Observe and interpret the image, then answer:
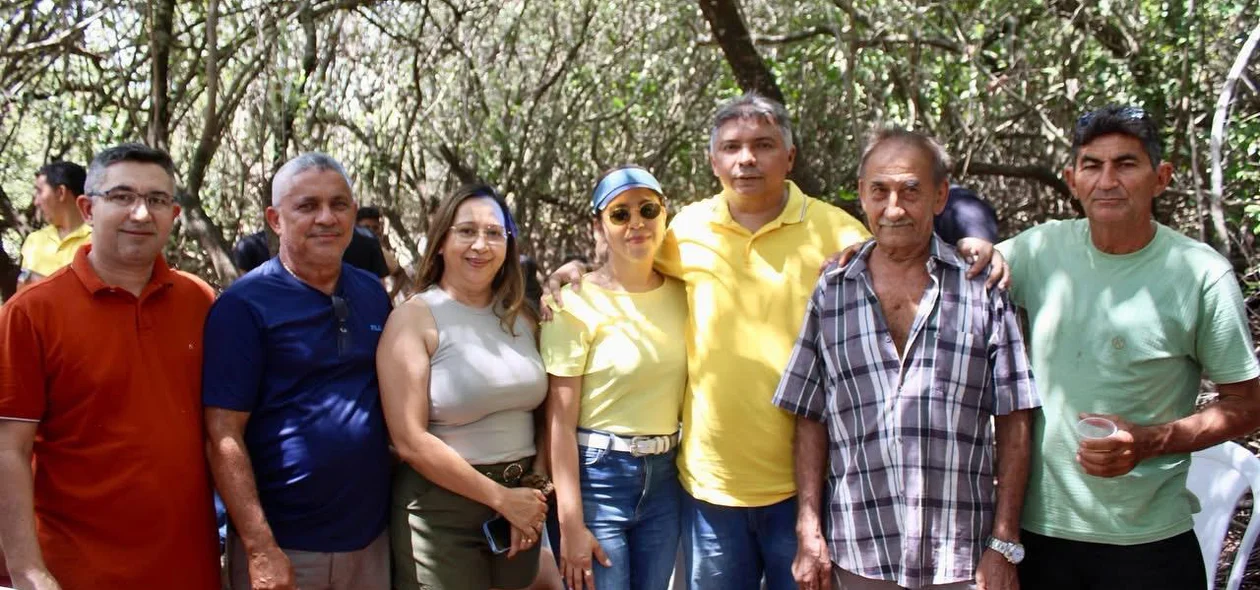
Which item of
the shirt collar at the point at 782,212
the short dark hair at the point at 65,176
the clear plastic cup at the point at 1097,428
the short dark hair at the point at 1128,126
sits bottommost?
→ the clear plastic cup at the point at 1097,428

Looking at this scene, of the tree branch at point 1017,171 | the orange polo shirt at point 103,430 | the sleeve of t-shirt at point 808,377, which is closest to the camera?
the orange polo shirt at point 103,430

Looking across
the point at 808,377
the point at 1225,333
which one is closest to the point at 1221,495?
the point at 1225,333

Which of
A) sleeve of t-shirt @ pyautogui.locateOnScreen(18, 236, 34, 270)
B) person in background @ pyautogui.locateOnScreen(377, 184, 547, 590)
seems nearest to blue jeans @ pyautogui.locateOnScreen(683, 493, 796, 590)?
person in background @ pyautogui.locateOnScreen(377, 184, 547, 590)

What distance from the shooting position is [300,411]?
8.79 feet

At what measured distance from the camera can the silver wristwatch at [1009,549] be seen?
2.50 metres

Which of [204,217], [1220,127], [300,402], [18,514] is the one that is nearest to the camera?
[18,514]

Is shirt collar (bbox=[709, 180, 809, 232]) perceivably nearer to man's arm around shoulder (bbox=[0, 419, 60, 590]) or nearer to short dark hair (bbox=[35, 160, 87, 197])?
man's arm around shoulder (bbox=[0, 419, 60, 590])

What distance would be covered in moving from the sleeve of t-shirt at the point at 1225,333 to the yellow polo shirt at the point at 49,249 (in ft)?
16.8

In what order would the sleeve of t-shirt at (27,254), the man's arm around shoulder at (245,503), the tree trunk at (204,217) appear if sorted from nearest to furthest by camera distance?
the man's arm around shoulder at (245,503)
the tree trunk at (204,217)
the sleeve of t-shirt at (27,254)

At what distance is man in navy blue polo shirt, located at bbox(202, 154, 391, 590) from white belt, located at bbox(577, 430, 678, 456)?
58 cm

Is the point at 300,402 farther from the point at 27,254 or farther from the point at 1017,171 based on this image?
the point at 1017,171

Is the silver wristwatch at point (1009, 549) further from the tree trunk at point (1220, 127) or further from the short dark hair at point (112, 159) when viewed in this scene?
the short dark hair at point (112, 159)

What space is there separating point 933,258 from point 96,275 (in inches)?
86.1

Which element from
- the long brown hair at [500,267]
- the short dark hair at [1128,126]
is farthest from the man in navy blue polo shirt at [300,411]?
the short dark hair at [1128,126]
